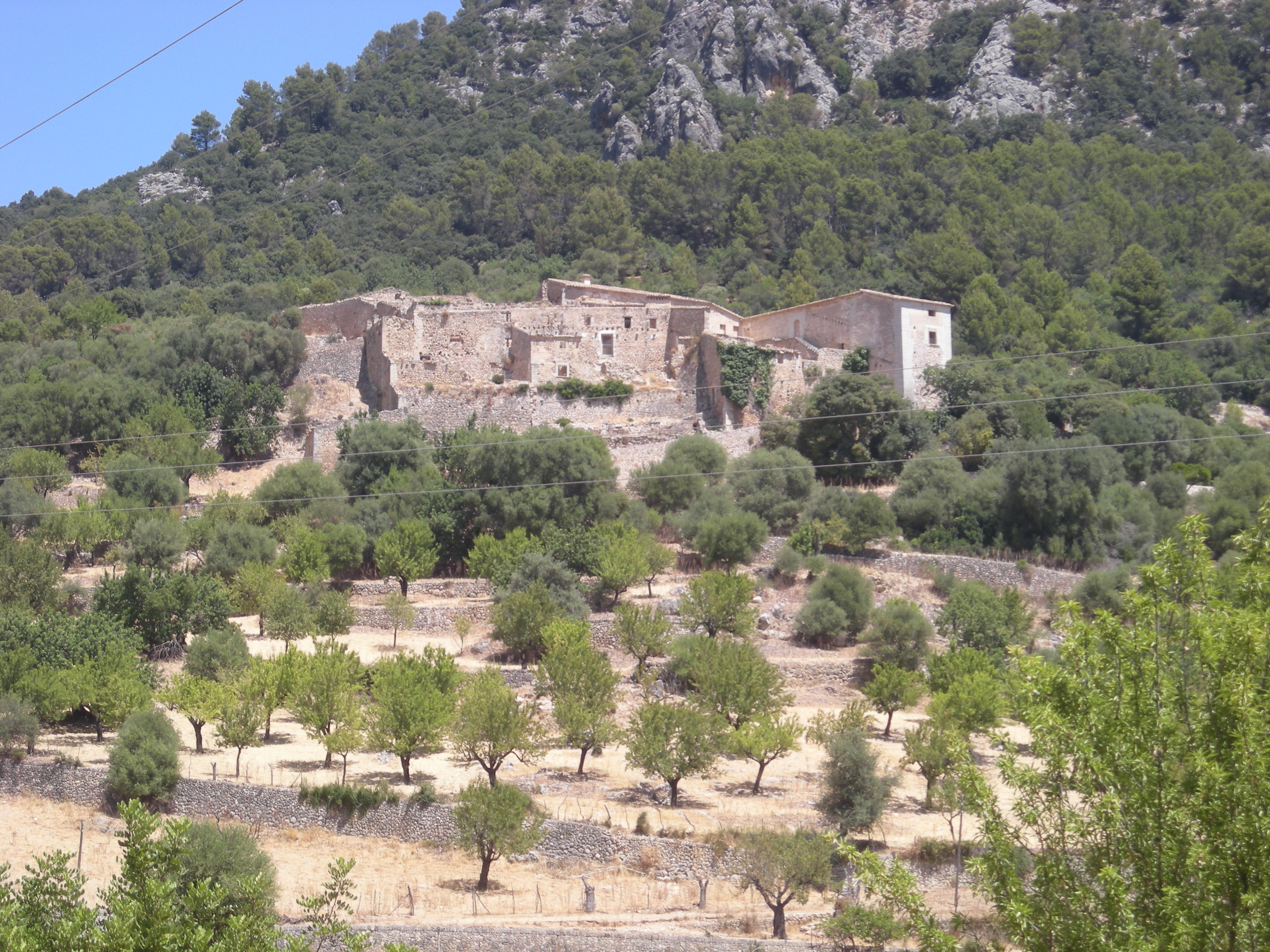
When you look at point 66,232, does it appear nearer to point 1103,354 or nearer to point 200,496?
point 200,496

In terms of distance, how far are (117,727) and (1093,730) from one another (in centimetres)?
2341

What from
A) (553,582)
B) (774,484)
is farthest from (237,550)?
(774,484)

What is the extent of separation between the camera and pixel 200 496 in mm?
44656

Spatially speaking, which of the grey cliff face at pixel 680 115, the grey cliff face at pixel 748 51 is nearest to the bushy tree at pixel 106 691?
the grey cliff face at pixel 680 115

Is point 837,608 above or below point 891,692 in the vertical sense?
above

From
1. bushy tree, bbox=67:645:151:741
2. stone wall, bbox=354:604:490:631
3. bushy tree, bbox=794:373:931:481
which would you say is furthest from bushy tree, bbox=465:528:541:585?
bushy tree, bbox=794:373:931:481

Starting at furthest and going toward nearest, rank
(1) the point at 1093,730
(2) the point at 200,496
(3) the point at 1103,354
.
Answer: (3) the point at 1103,354, (2) the point at 200,496, (1) the point at 1093,730

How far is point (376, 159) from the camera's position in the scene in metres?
91.6

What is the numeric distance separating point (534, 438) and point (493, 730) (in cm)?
1768

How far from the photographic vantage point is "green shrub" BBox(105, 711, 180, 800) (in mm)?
25391

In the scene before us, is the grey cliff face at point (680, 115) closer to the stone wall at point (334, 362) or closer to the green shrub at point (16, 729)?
the stone wall at point (334, 362)

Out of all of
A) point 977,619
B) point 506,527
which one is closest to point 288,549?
point 506,527

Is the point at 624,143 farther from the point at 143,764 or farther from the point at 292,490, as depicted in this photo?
the point at 143,764

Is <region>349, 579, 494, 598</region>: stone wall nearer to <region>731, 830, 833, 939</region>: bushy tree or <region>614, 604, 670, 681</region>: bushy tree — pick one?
<region>614, 604, 670, 681</region>: bushy tree
